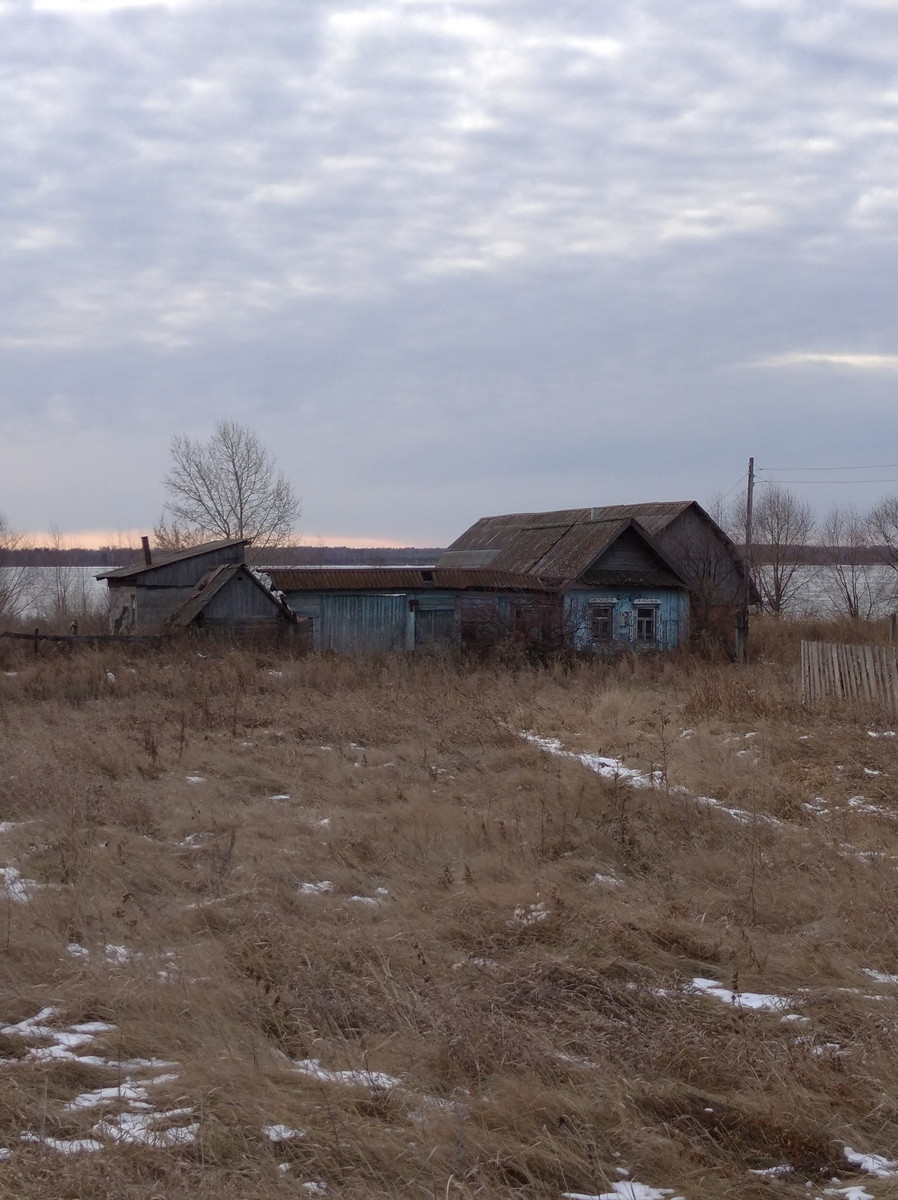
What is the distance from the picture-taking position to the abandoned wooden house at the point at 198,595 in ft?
80.1

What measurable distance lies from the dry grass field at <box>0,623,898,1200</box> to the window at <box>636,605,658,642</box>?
1711cm

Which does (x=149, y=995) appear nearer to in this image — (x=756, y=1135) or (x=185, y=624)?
(x=756, y=1135)

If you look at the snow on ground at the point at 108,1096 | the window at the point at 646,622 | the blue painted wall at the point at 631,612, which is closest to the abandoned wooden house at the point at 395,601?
the blue painted wall at the point at 631,612

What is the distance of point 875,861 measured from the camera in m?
7.24

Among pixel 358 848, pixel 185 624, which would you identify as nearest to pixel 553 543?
pixel 185 624

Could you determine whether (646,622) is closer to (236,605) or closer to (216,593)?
(236,605)

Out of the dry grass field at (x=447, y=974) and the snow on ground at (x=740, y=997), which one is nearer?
the dry grass field at (x=447, y=974)

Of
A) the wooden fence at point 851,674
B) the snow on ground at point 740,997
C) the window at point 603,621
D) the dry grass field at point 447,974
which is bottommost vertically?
the snow on ground at point 740,997

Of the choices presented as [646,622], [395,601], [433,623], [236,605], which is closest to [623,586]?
[646,622]

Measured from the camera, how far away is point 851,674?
15062 mm

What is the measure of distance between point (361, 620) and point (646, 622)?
8.28 m

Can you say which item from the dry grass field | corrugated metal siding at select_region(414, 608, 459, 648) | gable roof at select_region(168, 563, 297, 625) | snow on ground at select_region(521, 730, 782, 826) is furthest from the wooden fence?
gable roof at select_region(168, 563, 297, 625)

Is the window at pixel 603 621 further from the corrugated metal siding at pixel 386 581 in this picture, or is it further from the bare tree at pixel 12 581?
the bare tree at pixel 12 581

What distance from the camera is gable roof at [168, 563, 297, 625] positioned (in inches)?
953
